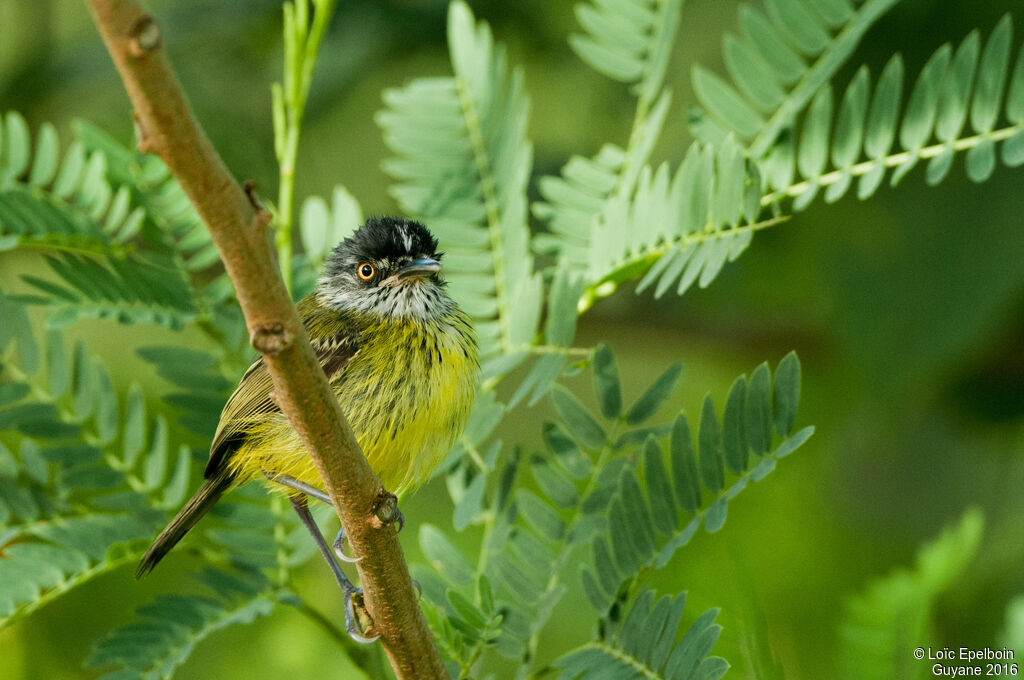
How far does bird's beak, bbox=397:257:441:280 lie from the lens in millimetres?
2404

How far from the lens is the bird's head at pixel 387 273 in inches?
97.0

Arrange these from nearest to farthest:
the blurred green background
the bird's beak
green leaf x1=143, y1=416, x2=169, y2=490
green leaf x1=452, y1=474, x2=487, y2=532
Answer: green leaf x1=452, y1=474, x2=487, y2=532 → green leaf x1=143, y1=416, x2=169, y2=490 → the bird's beak → the blurred green background

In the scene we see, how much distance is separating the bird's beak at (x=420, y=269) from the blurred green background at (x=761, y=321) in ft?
3.08

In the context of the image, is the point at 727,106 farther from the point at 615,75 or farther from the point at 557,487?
the point at 557,487

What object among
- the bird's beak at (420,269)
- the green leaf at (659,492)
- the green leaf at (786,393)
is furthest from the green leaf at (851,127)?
the bird's beak at (420,269)

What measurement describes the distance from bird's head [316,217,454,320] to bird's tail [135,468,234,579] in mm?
549

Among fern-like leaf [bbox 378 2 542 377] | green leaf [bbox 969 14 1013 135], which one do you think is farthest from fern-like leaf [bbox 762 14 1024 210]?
fern-like leaf [bbox 378 2 542 377]

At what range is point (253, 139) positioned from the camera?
4199 mm

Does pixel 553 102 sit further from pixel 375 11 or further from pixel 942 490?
pixel 942 490

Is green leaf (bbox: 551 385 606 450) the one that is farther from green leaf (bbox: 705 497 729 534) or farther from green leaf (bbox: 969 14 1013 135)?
green leaf (bbox: 969 14 1013 135)

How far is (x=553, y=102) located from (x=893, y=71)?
252 centimetres

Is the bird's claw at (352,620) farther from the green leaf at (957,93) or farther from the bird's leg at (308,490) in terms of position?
the green leaf at (957,93)

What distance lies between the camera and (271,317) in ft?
3.87

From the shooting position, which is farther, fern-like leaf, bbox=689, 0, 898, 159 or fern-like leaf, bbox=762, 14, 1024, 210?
fern-like leaf, bbox=689, 0, 898, 159
